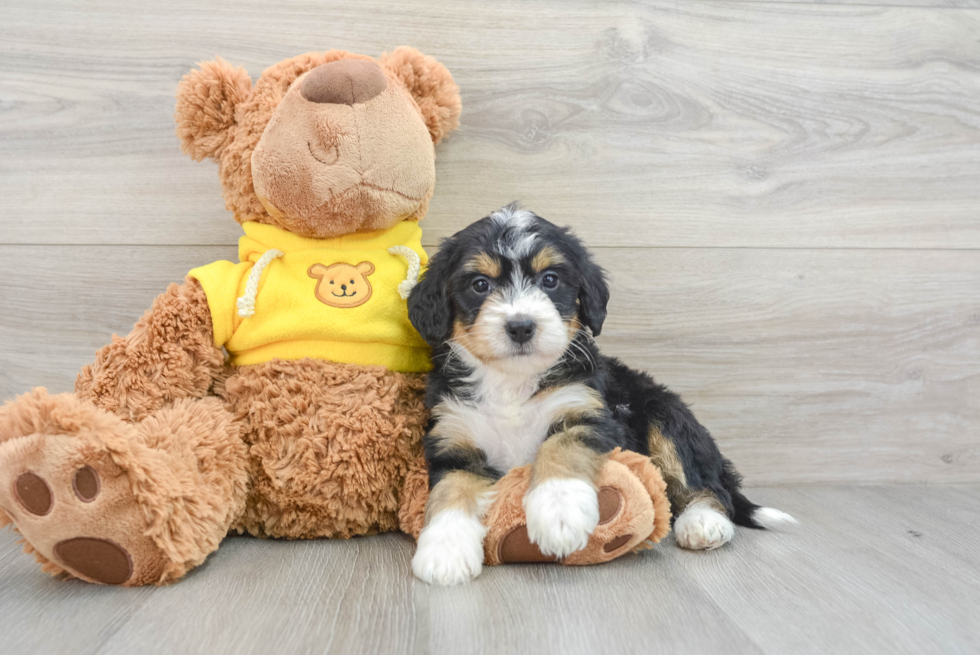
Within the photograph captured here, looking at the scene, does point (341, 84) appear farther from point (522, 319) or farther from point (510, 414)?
point (510, 414)

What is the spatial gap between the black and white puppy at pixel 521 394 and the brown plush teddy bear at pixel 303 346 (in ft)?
0.29

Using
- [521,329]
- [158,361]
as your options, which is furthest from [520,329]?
[158,361]

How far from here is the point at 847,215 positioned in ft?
7.83

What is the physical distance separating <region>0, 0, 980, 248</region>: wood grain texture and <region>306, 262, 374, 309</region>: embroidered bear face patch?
1.73ft

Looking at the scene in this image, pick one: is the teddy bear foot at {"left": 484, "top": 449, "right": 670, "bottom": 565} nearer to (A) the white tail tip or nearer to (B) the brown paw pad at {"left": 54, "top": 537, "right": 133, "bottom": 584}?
(A) the white tail tip

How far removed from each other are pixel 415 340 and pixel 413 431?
243 millimetres

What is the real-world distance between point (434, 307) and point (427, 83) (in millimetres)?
648

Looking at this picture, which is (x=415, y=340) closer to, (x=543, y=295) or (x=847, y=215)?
(x=543, y=295)

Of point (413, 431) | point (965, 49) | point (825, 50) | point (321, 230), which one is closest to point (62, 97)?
point (321, 230)

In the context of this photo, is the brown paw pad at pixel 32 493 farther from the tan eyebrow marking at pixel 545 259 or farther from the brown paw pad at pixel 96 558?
the tan eyebrow marking at pixel 545 259

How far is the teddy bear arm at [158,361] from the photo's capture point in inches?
65.0

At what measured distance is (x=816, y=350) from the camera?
2.41 metres

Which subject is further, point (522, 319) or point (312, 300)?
point (312, 300)

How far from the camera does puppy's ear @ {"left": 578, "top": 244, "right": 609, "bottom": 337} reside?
1747mm
